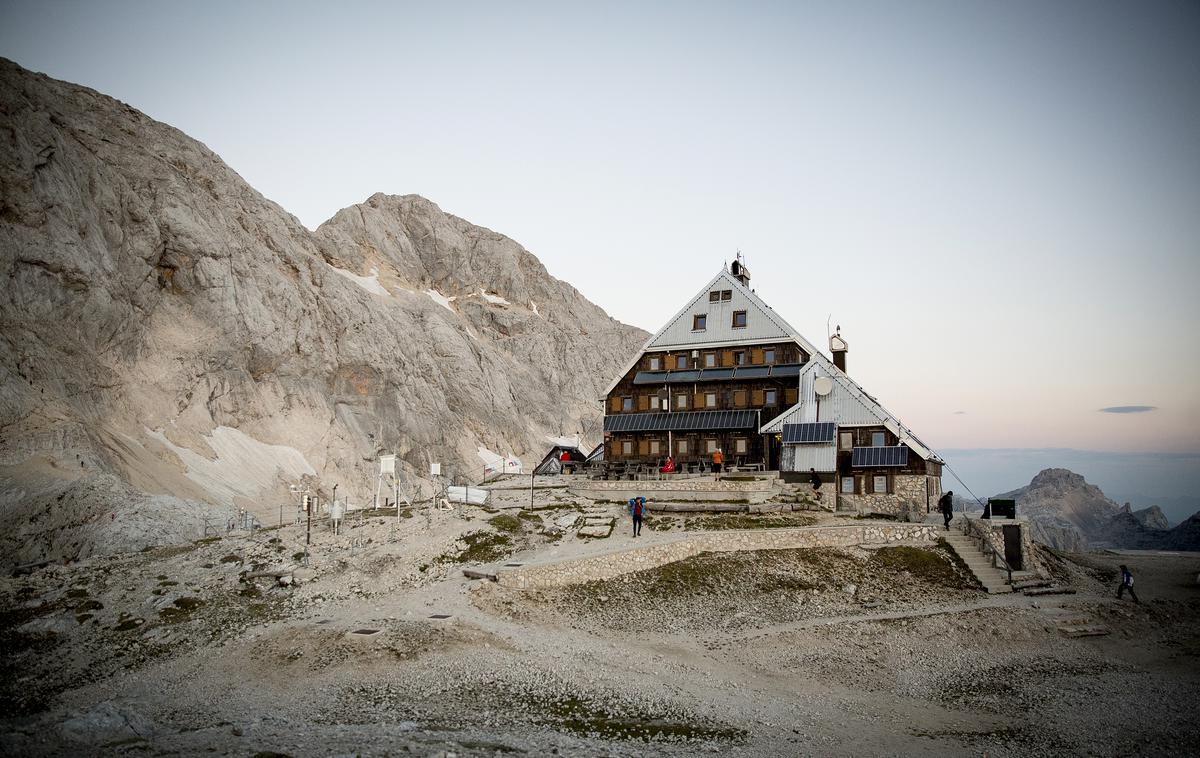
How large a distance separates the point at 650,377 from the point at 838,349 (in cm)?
1372

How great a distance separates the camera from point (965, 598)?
3216cm

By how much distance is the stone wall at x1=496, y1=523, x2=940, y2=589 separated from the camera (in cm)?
3153

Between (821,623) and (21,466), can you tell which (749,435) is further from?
(21,466)

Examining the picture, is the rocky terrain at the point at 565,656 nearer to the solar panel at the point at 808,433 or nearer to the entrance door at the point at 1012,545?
the entrance door at the point at 1012,545

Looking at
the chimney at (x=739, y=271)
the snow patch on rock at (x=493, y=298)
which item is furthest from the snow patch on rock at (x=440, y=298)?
the chimney at (x=739, y=271)

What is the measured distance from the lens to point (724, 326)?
55.7m

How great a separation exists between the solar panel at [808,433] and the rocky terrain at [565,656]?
12.9 m

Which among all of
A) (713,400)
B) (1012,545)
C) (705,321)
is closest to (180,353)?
(705,321)

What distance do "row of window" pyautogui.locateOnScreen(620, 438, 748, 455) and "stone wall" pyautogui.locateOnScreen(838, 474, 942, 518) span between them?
27.5 ft

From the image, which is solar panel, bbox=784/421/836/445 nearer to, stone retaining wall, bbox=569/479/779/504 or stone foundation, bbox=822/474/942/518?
stone foundation, bbox=822/474/942/518

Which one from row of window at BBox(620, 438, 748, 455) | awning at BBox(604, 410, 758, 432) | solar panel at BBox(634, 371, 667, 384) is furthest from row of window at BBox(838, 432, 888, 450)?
solar panel at BBox(634, 371, 667, 384)

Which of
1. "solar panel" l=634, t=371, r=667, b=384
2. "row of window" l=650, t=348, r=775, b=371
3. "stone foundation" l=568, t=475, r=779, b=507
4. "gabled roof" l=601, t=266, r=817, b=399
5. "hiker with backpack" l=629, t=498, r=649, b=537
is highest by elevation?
"gabled roof" l=601, t=266, r=817, b=399

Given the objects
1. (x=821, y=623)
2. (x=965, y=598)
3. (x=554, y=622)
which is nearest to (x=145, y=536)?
(x=554, y=622)

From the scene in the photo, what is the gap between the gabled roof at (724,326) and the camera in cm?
5441
